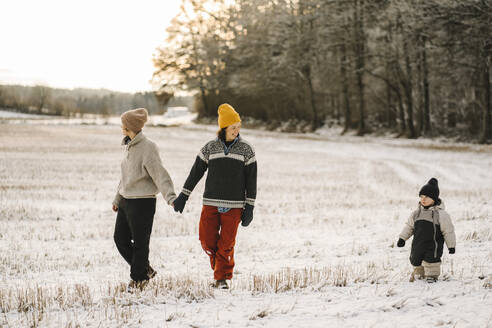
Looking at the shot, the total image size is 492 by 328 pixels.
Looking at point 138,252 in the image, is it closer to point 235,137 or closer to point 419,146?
point 235,137

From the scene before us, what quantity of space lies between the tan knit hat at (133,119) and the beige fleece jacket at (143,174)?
0.09m

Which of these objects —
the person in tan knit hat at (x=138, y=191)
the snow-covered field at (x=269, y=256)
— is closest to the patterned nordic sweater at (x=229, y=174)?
the person in tan knit hat at (x=138, y=191)

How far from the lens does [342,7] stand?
33250 mm

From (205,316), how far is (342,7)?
32.7 metres

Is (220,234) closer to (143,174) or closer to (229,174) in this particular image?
(229,174)

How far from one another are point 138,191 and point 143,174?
0.61ft

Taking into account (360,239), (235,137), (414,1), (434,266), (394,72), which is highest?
(414,1)

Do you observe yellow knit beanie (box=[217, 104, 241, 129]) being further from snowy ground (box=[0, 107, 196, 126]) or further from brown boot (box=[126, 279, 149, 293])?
snowy ground (box=[0, 107, 196, 126])

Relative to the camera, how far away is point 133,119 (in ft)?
16.0

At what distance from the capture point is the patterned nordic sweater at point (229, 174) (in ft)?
15.8

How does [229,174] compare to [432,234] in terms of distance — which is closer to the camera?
[229,174]

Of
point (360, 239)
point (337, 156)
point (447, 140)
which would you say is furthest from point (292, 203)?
point (447, 140)

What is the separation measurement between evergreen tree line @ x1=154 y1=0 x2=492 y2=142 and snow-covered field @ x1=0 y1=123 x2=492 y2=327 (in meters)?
7.51

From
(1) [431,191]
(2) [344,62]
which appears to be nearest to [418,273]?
(1) [431,191]
